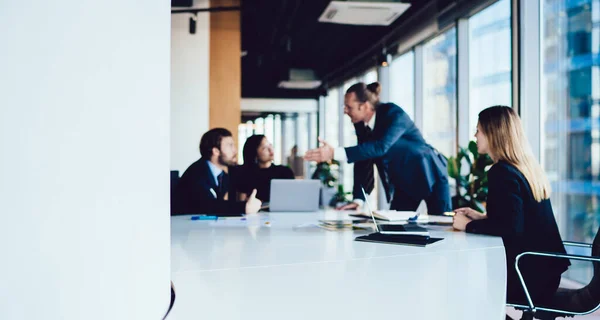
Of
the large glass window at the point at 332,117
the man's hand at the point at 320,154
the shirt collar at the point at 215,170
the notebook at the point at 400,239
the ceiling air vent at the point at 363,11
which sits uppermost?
the ceiling air vent at the point at 363,11

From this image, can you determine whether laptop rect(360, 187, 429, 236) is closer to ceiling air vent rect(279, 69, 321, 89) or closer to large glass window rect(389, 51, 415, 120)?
large glass window rect(389, 51, 415, 120)

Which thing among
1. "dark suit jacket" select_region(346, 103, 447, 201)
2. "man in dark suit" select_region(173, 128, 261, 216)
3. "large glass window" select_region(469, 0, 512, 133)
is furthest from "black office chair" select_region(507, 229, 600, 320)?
"large glass window" select_region(469, 0, 512, 133)

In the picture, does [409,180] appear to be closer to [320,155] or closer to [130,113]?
[320,155]

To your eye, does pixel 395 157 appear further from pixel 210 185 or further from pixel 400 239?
pixel 400 239

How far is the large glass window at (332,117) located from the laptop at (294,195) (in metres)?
9.25

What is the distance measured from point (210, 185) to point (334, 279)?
6.90ft

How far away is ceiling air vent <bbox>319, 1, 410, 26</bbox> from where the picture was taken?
19.4ft

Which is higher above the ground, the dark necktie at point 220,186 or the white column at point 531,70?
the white column at point 531,70

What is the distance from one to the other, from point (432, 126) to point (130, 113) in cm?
724

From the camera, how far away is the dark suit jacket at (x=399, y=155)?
12.2ft

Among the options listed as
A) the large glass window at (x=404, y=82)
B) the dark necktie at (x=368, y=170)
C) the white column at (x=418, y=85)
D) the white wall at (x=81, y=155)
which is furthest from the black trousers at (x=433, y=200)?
the large glass window at (x=404, y=82)

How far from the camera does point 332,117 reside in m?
13.6

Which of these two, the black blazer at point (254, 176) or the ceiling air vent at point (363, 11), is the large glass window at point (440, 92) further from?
the black blazer at point (254, 176)

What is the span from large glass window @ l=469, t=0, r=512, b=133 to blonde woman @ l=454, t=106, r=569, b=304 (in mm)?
3160
